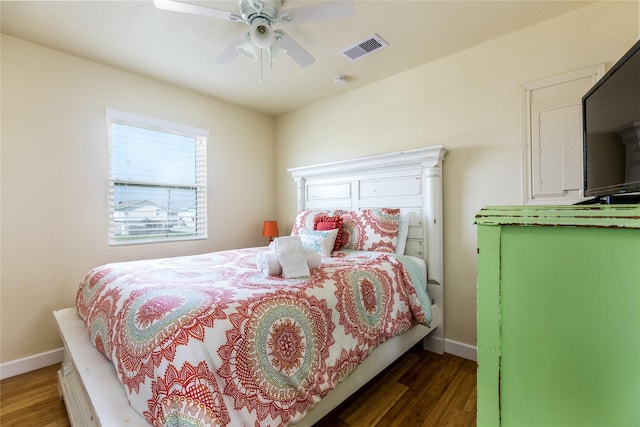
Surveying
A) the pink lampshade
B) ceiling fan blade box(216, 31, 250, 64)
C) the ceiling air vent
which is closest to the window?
the pink lampshade

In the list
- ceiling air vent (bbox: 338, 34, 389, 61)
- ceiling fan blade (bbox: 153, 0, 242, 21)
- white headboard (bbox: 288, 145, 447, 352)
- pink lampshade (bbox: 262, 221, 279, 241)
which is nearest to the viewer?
ceiling fan blade (bbox: 153, 0, 242, 21)

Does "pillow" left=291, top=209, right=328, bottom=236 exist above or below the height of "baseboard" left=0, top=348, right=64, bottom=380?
above

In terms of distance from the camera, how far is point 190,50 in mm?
2322

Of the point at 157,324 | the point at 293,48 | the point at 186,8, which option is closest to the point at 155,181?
the point at 186,8

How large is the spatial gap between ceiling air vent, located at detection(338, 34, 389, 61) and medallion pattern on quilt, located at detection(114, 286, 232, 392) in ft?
6.96

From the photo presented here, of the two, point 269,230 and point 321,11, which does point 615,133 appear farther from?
point 269,230

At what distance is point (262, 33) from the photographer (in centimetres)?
179

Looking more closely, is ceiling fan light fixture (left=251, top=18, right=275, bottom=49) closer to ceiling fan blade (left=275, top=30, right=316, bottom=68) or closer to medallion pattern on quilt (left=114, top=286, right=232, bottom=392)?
ceiling fan blade (left=275, top=30, right=316, bottom=68)

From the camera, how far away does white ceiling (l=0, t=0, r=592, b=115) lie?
73.4 inches

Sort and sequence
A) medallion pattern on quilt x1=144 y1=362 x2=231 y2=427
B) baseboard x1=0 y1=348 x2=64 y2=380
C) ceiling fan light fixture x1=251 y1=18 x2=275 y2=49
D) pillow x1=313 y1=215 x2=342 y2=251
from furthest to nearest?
pillow x1=313 y1=215 x2=342 y2=251
baseboard x1=0 y1=348 x2=64 y2=380
ceiling fan light fixture x1=251 y1=18 x2=275 y2=49
medallion pattern on quilt x1=144 y1=362 x2=231 y2=427

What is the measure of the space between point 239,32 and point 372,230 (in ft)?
6.24

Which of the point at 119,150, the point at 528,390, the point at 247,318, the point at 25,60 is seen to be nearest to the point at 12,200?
the point at 119,150

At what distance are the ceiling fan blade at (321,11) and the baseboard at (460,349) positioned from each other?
255 cm

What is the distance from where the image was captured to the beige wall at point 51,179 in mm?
2141
